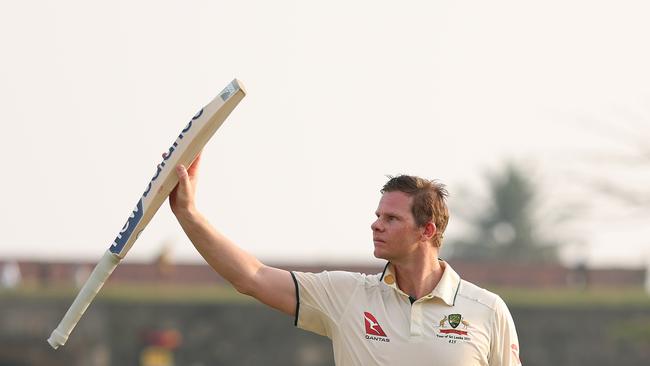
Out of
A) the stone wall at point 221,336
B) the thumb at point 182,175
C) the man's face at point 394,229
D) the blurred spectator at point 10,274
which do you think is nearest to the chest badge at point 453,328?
the man's face at point 394,229

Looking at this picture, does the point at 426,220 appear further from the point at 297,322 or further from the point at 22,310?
the point at 22,310

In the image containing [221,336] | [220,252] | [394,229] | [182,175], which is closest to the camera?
[182,175]

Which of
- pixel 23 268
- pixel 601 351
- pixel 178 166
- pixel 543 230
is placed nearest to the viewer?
pixel 178 166

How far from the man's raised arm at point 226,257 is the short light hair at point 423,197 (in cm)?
59

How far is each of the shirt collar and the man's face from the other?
116 millimetres

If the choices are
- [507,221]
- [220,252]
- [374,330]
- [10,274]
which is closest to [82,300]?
[220,252]

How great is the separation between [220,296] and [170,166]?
64.2ft

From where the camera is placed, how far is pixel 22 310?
85.5ft

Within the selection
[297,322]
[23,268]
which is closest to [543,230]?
[23,268]

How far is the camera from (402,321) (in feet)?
23.5

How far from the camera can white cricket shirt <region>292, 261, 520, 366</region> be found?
709 centimetres

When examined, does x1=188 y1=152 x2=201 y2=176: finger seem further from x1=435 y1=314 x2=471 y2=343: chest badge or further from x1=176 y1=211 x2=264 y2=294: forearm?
x1=435 y1=314 x2=471 y2=343: chest badge

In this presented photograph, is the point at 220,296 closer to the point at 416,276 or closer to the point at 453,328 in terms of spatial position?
the point at 416,276

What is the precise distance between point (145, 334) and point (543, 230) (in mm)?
32083
